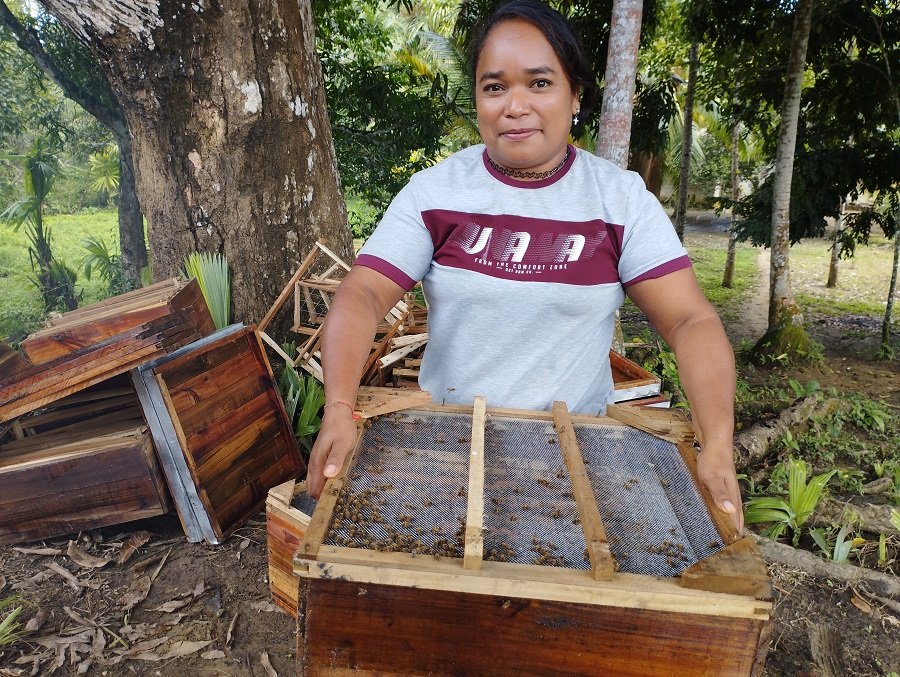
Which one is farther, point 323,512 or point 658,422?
point 658,422

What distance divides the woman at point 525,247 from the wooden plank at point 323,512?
29cm

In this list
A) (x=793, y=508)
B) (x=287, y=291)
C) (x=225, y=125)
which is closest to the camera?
(x=793, y=508)

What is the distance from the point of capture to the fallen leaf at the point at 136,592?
275cm

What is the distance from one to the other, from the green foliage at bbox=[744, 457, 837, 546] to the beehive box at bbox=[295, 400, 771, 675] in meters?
2.64

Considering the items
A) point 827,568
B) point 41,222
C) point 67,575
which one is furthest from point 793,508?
point 41,222

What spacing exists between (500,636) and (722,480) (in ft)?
2.10

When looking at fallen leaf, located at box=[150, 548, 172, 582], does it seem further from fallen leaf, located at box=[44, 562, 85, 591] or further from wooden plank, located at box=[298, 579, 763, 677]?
wooden plank, located at box=[298, 579, 763, 677]

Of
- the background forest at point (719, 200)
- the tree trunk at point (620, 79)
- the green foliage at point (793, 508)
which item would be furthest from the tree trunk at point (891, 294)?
the green foliage at point (793, 508)

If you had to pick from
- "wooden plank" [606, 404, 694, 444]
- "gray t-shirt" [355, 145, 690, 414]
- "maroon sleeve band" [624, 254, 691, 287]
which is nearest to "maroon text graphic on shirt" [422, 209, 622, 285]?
"gray t-shirt" [355, 145, 690, 414]

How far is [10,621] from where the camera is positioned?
2547 mm

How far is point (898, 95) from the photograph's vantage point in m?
7.83

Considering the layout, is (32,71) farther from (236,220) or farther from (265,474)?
(265,474)

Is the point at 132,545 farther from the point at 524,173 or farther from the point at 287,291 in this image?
the point at 524,173

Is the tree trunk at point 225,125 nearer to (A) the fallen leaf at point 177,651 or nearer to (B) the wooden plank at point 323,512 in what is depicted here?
(A) the fallen leaf at point 177,651
